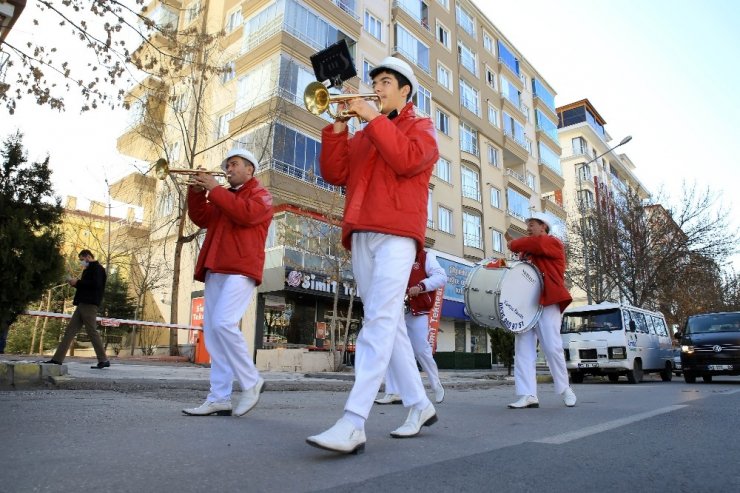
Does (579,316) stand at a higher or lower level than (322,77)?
lower

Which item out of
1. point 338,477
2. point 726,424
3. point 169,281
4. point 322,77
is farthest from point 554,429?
point 169,281

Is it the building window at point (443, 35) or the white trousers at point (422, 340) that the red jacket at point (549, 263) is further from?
the building window at point (443, 35)

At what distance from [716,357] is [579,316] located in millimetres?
3466

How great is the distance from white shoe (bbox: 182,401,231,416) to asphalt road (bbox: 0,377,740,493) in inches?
7.9

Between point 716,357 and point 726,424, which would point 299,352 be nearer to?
point 716,357

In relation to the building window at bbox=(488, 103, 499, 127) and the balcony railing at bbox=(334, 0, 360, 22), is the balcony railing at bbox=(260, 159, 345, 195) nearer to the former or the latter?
the balcony railing at bbox=(334, 0, 360, 22)

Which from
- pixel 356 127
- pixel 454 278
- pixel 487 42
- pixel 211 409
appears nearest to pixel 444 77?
pixel 487 42

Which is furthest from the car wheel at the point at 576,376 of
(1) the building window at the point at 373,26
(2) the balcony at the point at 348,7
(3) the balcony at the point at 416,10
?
(3) the balcony at the point at 416,10

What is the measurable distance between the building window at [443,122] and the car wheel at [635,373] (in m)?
20.3

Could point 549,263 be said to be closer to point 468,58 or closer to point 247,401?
point 247,401

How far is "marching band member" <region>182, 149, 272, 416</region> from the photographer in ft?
14.5

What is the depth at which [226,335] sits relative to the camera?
174 inches

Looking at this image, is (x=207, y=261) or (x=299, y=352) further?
(x=299, y=352)

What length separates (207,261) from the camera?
14.9 feet
